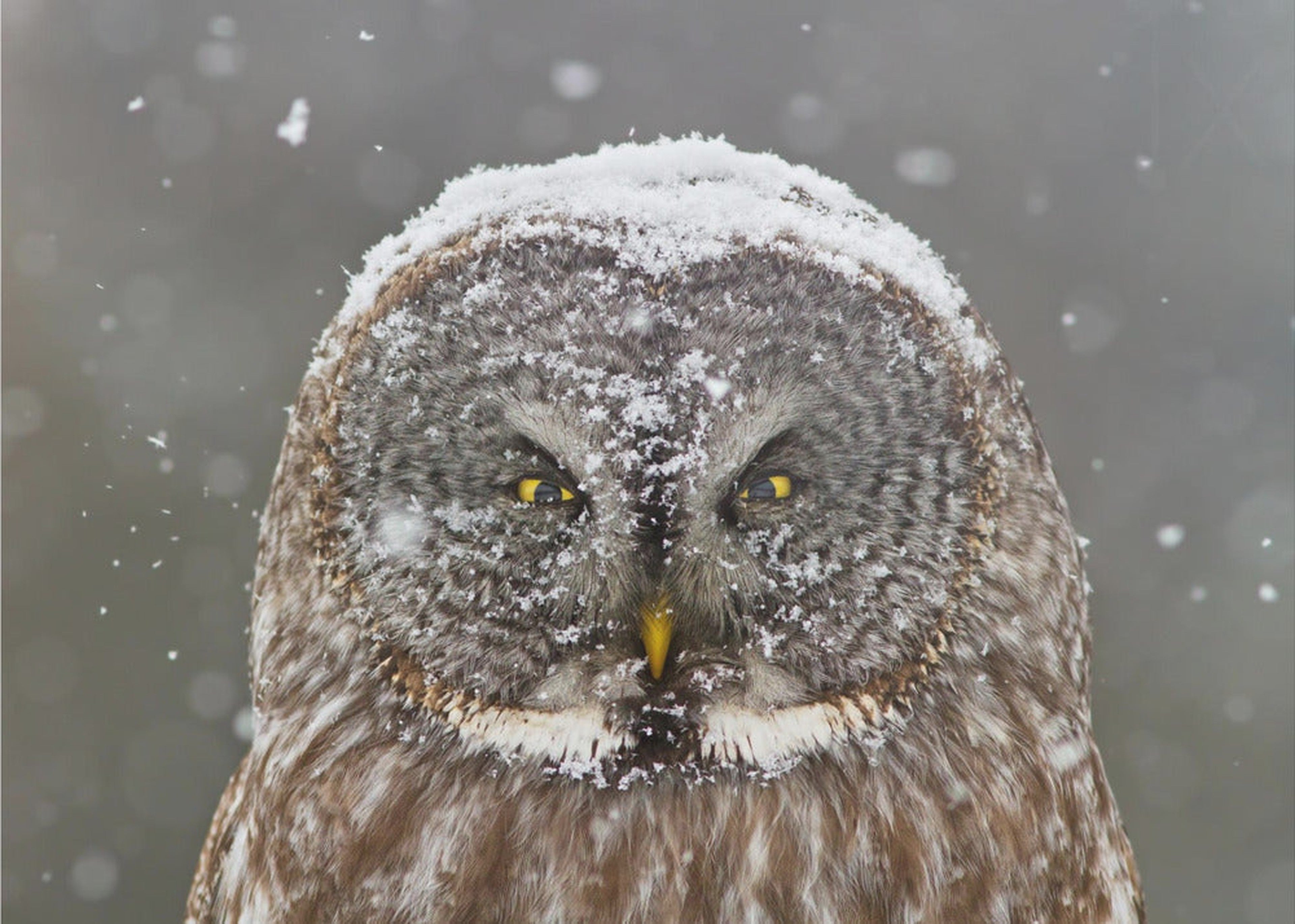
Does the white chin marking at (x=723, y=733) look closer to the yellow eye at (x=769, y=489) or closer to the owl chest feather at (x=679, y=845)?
the owl chest feather at (x=679, y=845)

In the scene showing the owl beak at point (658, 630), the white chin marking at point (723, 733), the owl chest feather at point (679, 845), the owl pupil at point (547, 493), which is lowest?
the owl chest feather at point (679, 845)

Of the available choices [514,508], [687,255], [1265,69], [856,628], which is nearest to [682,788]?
[856,628]

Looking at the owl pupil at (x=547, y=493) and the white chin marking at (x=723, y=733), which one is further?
the white chin marking at (x=723, y=733)

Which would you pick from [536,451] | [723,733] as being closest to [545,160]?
[536,451]

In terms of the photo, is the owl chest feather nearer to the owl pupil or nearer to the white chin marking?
the white chin marking

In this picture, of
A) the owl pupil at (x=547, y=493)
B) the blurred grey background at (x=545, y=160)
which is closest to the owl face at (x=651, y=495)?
the owl pupil at (x=547, y=493)

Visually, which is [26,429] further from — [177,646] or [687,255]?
[687,255]

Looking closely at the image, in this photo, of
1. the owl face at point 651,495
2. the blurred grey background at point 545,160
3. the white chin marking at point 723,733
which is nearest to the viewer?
the owl face at point 651,495
